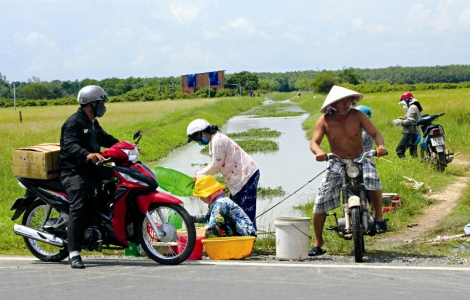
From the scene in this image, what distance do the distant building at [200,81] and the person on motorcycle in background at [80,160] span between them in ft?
298

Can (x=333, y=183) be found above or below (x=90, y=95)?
below

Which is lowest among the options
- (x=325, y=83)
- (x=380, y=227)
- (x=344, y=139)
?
(x=380, y=227)

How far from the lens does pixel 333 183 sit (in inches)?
258

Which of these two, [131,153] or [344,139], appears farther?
[344,139]

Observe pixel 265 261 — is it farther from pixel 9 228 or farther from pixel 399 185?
pixel 399 185

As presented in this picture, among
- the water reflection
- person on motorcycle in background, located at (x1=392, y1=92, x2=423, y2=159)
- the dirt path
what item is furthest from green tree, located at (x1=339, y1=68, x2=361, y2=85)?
the dirt path

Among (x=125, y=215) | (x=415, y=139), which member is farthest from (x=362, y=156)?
(x=415, y=139)

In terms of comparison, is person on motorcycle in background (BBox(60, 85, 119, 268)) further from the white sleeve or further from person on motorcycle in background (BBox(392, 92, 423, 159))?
person on motorcycle in background (BBox(392, 92, 423, 159))

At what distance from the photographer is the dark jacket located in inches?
237

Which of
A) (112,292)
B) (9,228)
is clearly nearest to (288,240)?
(112,292)

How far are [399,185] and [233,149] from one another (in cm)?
430

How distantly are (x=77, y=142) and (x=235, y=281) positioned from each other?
2009mm

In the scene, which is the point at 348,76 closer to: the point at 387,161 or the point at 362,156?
the point at 387,161

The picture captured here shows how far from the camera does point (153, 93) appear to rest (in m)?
93.4
